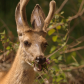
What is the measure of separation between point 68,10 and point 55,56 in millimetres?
1871

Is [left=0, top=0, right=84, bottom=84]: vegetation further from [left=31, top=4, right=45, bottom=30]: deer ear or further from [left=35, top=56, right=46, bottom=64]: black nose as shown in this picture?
[left=35, top=56, right=46, bottom=64]: black nose

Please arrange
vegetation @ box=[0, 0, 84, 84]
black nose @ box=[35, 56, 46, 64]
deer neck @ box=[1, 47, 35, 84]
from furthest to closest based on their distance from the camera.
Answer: vegetation @ box=[0, 0, 84, 84], deer neck @ box=[1, 47, 35, 84], black nose @ box=[35, 56, 46, 64]

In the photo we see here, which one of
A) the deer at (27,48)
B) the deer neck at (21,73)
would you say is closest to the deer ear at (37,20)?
the deer at (27,48)

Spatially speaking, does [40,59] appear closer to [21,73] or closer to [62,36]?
[21,73]

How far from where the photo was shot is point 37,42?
1.57 meters

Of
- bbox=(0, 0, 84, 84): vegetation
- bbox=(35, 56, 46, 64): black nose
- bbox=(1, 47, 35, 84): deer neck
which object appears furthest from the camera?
bbox=(0, 0, 84, 84): vegetation

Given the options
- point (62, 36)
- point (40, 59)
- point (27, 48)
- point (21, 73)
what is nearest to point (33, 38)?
point (27, 48)

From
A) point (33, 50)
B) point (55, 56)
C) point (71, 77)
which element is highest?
point (33, 50)

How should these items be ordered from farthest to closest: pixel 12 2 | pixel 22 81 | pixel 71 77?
1. pixel 12 2
2. pixel 71 77
3. pixel 22 81

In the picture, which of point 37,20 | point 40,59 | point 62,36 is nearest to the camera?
point 40,59

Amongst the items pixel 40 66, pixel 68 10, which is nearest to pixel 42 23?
pixel 40 66

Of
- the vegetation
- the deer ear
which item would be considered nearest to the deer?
the deer ear

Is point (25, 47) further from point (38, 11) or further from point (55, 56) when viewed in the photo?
point (55, 56)

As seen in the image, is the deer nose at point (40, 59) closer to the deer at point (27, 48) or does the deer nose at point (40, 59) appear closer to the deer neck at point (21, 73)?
the deer at point (27, 48)
